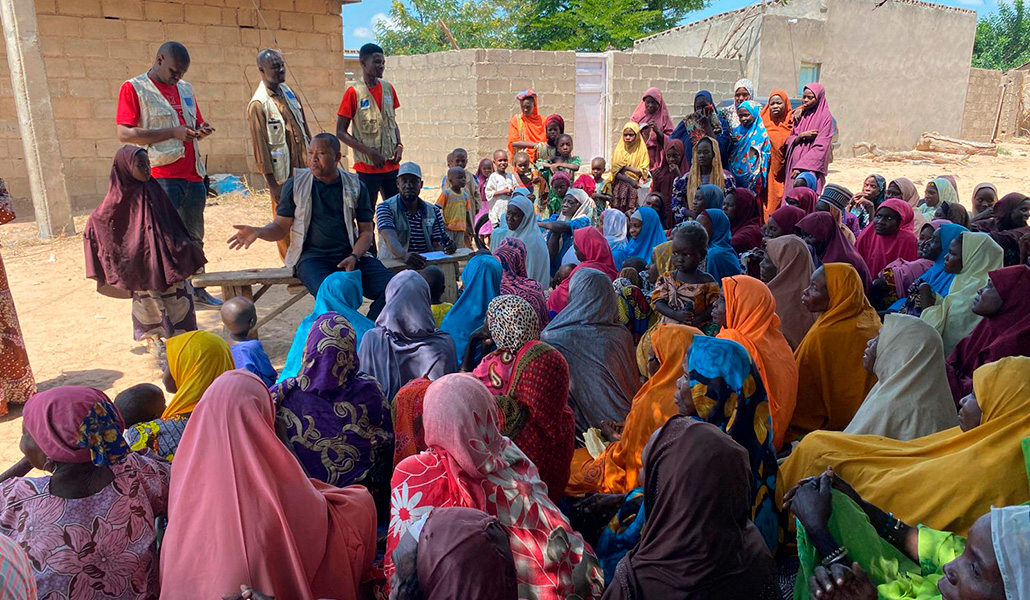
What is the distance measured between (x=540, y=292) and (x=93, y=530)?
3.58 metres

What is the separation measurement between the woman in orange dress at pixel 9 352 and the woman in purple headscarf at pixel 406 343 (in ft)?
8.27

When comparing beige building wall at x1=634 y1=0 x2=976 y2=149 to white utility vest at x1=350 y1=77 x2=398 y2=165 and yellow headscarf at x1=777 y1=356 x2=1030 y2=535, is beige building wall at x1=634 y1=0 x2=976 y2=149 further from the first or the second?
yellow headscarf at x1=777 y1=356 x2=1030 y2=535

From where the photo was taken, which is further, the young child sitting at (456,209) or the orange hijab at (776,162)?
the orange hijab at (776,162)

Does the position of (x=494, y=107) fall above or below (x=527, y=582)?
above

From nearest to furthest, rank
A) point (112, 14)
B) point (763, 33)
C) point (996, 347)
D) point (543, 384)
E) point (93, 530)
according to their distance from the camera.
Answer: point (93, 530) → point (543, 384) → point (996, 347) → point (112, 14) → point (763, 33)

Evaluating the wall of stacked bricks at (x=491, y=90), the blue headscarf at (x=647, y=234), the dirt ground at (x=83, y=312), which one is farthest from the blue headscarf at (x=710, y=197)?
the wall of stacked bricks at (x=491, y=90)

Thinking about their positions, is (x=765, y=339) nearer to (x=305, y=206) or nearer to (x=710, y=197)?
(x=710, y=197)

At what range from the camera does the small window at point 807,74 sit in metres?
19.4

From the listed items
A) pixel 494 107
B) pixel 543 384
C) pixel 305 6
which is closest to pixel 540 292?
pixel 543 384

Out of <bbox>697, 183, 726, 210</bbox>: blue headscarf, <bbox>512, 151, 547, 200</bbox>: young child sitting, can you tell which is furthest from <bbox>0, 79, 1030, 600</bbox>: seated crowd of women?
<bbox>512, 151, 547, 200</bbox>: young child sitting

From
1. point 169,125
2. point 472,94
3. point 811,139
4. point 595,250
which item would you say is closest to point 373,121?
point 169,125

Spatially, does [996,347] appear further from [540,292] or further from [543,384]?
[540,292]

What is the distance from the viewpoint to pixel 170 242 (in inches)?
217

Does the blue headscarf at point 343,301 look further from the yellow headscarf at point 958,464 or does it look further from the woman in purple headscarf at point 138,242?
the yellow headscarf at point 958,464
